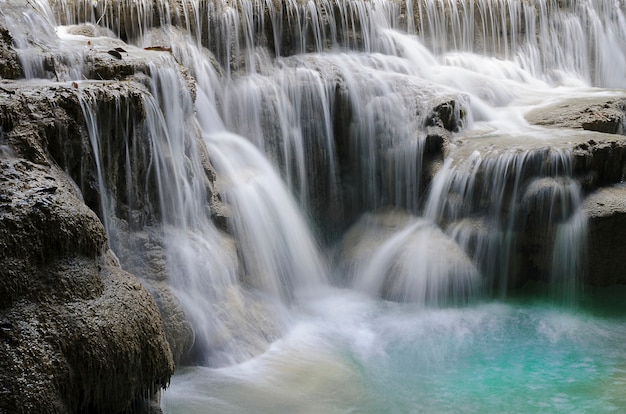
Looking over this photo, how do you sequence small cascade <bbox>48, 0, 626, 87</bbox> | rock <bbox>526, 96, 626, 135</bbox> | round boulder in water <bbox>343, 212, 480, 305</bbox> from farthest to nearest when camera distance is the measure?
small cascade <bbox>48, 0, 626, 87</bbox>
rock <bbox>526, 96, 626, 135</bbox>
round boulder in water <bbox>343, 212, 480, 305</bbox>

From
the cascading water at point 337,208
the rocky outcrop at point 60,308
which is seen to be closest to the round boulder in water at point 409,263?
the cascading water at point 337,208

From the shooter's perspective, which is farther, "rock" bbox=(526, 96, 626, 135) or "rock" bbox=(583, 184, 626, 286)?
"rock" bbox=(526, 96, 626, 135)

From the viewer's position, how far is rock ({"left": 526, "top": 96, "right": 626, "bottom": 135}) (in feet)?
26.6

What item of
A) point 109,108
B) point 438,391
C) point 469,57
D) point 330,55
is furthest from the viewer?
point 469,57

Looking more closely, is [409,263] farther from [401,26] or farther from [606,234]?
[401,26]

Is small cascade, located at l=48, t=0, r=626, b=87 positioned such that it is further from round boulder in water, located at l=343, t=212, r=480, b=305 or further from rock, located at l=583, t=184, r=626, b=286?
rock, located at l=583, t=184, r=626, b=286

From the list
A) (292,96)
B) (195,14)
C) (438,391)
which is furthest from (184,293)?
(195,14)

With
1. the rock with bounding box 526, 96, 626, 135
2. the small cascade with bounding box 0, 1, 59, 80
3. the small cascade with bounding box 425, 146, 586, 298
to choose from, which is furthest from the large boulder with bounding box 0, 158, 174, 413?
the rock with bounding box 526, 96, 626, 135

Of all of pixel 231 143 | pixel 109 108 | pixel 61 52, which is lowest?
pixel 231 143

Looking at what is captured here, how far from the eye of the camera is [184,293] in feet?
18.1

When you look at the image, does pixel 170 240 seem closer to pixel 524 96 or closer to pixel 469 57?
pixel 524 96

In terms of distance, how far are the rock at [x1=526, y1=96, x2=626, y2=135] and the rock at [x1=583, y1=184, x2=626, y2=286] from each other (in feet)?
4.22

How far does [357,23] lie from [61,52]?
5423 mm

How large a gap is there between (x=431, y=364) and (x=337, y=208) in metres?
3.15
